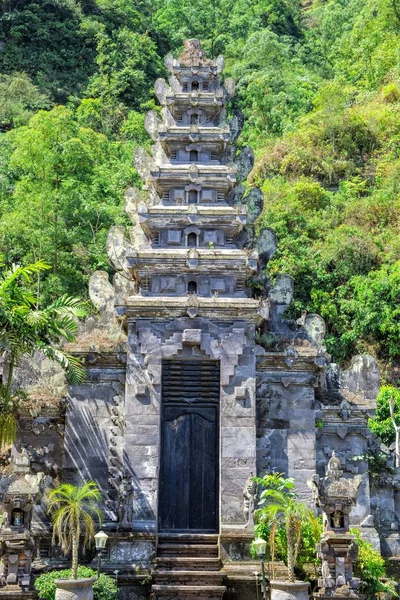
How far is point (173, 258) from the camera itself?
22766 millimetres

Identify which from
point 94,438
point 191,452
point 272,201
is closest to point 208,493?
point 191,452

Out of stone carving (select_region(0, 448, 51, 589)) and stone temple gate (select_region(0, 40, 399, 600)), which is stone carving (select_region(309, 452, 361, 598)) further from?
stone carving (select_region(0, 448, 51, 589))

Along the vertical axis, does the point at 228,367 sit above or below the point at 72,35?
below

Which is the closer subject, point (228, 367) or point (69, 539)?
point (69, 539)

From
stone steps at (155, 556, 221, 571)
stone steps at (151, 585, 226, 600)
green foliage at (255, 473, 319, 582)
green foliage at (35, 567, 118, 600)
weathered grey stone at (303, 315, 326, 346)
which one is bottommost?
stone steps at (151, 585, 226, 600)

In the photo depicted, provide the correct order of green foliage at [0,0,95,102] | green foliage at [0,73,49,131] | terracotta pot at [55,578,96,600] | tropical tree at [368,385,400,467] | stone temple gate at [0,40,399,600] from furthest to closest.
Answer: green foliage at [0,0,95,102] < green foliage at [0,73,49,131] < tropical tree at [368,385,400,467] < stone temple gate at [0,40,399,600] < terracotta pot at [55,578,96,600]

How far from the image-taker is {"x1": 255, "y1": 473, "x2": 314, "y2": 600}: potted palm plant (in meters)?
16.4

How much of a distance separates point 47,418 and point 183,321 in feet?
13.9

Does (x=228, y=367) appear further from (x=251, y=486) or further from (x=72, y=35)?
(x=72, y=35)

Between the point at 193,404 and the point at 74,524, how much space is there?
193 inches

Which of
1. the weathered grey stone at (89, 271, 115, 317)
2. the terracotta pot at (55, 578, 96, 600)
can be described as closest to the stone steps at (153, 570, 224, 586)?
the terracotta pot at (55, 578, 96, 600)

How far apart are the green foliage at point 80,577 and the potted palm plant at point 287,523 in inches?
130

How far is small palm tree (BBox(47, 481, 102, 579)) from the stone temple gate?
0.56 metres

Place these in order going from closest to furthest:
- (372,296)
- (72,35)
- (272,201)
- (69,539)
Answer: (69,539), (372,296), (272,201), (72,35)
